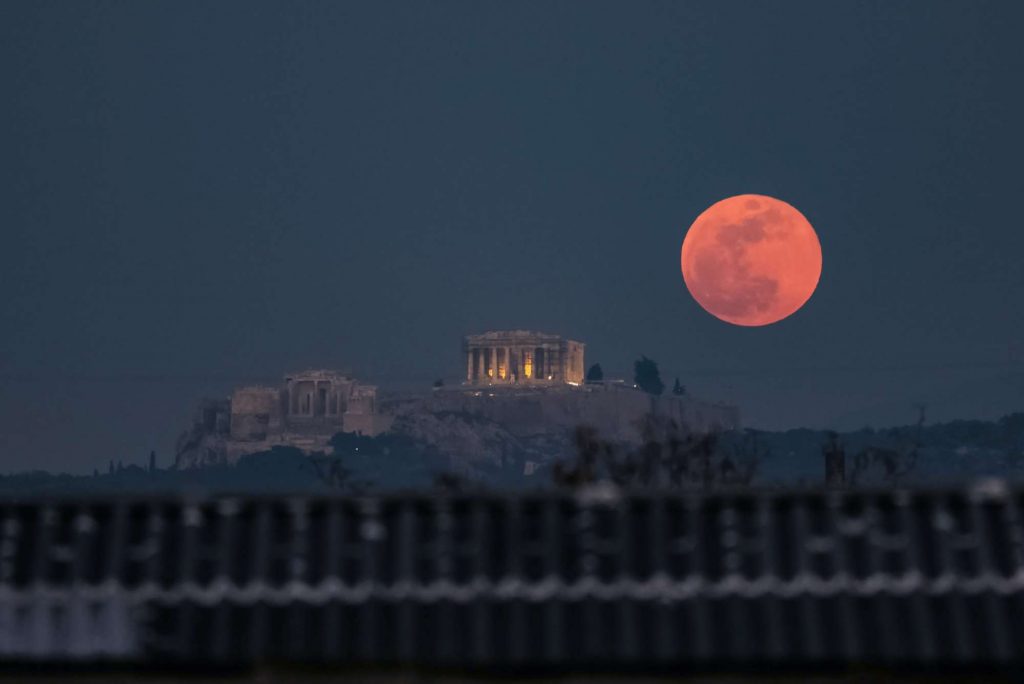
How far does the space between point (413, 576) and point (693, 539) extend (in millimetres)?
2458

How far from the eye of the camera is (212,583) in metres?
14.8

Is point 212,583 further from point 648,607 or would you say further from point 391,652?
point 648,607

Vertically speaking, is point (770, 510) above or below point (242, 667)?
above

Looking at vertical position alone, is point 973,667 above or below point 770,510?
below

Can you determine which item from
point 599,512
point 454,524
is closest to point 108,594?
point 454,524

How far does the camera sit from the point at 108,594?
48.6ft

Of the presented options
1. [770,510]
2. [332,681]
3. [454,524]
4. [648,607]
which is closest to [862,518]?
[770,510]

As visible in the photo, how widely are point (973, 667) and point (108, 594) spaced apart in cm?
748

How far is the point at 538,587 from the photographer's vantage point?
14.6 meters

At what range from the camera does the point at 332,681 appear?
14594 millimetres

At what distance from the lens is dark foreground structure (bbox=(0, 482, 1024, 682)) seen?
14328 mm

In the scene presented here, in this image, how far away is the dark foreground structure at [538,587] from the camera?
47.0 feet

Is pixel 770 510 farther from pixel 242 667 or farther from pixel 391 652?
pixel 242 667

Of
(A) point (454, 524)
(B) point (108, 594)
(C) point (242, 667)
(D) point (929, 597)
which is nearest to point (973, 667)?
(D) point (929, 597)
